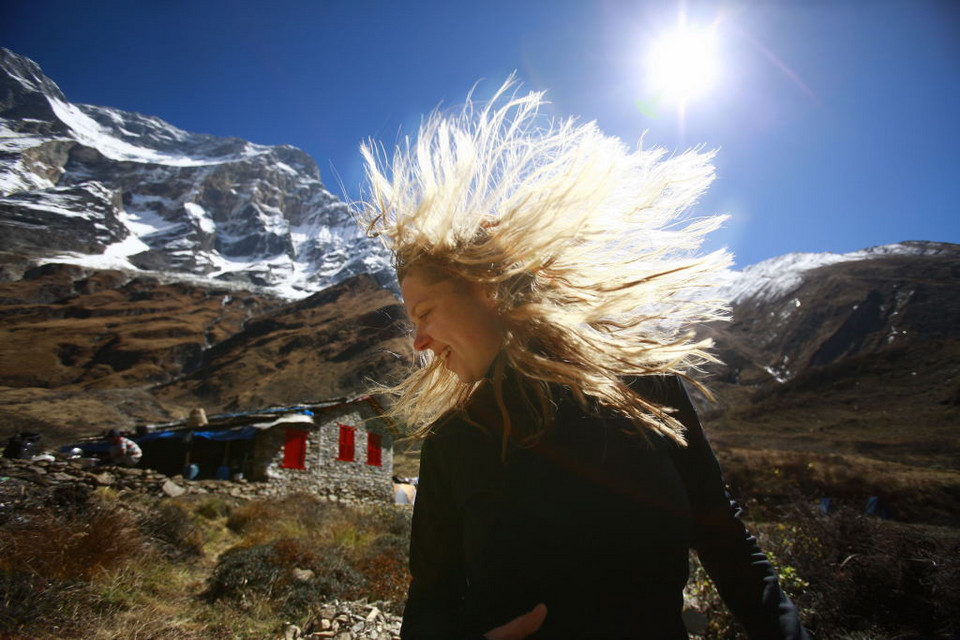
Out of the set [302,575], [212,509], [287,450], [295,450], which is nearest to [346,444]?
[295,450]

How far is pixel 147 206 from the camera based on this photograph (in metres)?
154

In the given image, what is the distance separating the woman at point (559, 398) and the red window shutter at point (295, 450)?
50.8 feet

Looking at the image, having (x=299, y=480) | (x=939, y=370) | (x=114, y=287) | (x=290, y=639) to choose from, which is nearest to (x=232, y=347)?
(x=114, y=287)

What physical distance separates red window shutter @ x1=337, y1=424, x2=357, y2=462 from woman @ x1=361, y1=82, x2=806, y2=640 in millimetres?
16991

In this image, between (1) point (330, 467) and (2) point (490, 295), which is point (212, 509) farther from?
(2) point (490, 295)

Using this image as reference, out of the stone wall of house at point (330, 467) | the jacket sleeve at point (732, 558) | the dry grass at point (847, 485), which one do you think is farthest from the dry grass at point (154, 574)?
the dry grass at point (847, 485)

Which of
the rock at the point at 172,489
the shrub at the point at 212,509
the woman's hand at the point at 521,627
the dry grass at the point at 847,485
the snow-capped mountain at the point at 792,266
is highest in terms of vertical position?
the snow-capped mountain at the point at 792,266

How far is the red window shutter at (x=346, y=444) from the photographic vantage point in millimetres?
17453

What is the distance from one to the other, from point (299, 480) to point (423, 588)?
1659cm

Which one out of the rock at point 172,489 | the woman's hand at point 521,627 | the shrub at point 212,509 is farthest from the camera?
the rock at point 172,489

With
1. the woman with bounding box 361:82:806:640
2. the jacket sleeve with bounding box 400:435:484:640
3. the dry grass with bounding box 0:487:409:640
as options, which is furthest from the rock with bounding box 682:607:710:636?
the jacket sleeve with bounding box 400:435:484:640

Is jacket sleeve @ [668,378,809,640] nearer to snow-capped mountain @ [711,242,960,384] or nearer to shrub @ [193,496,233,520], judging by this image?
shrub @ [193,496,233,520]

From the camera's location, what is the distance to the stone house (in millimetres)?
15094

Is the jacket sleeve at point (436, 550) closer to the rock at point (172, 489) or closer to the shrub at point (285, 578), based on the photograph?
the shrub at point (285, 578)
